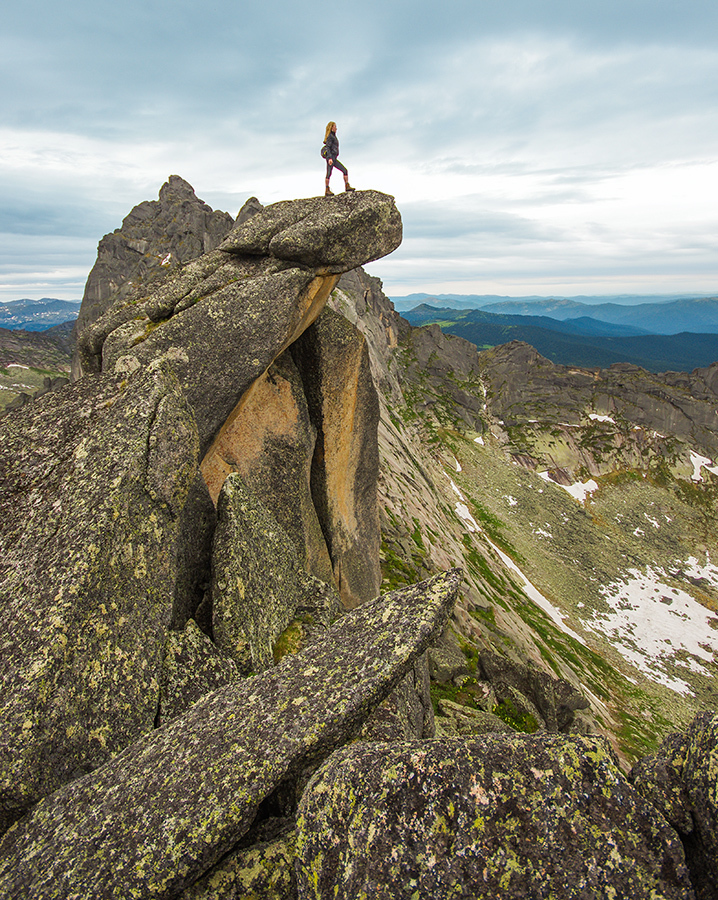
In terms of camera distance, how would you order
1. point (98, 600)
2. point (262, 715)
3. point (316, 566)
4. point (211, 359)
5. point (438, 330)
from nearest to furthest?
1. point (262, 715)
2. point (98, 600)
3. point (211, 359)
4. point (316, 566)
5. point (438, 330)

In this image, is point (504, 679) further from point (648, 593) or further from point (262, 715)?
point (648, 593)

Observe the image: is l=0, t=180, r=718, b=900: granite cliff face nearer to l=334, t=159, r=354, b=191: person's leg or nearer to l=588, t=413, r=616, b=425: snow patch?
l=334, t=159, r=354, b=191: person's leg

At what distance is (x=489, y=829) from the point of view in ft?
18.9

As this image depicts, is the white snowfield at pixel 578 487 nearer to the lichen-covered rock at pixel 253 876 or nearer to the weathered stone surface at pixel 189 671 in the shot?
the weathered stone surface at pixel 189 671

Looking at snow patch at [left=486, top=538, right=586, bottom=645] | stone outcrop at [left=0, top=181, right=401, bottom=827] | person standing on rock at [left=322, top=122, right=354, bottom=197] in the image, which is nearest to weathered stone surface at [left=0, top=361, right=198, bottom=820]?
stone outcrop at [left=0, top=181, right=401, bottom=827]

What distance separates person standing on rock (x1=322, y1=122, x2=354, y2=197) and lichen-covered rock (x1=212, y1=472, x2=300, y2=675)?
15288 millimetres

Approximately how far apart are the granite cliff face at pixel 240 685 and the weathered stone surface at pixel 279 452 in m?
0.12

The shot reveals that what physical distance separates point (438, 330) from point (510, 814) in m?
142

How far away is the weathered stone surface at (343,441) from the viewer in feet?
74.3

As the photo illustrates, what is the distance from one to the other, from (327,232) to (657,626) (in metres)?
80.7

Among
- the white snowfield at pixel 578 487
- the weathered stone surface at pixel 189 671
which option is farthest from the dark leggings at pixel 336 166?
the white snowfield at pixel 578 487

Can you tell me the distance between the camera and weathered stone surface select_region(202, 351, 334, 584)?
19.8m

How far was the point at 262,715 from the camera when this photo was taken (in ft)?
27.2

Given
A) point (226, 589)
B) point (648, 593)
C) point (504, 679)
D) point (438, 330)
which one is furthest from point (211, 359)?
point (438, 330)
